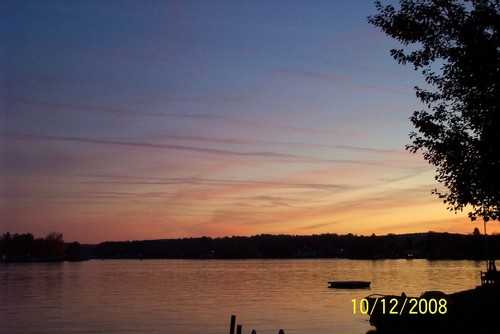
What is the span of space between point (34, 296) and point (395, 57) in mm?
98215

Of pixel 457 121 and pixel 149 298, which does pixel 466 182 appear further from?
pixel 149 298

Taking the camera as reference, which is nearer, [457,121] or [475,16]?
[475,16]

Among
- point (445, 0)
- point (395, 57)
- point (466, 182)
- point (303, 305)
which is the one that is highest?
point (445, 0)

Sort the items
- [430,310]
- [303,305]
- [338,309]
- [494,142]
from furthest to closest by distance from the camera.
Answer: [303,305] → [338,309] → [430,310] → [494,142]

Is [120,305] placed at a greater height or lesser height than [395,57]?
→ lesser

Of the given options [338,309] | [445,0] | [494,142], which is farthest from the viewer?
[338,309]

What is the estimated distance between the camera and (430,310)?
117ft

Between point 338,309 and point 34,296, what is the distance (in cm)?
5660

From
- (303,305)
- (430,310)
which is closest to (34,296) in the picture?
(303,305)
